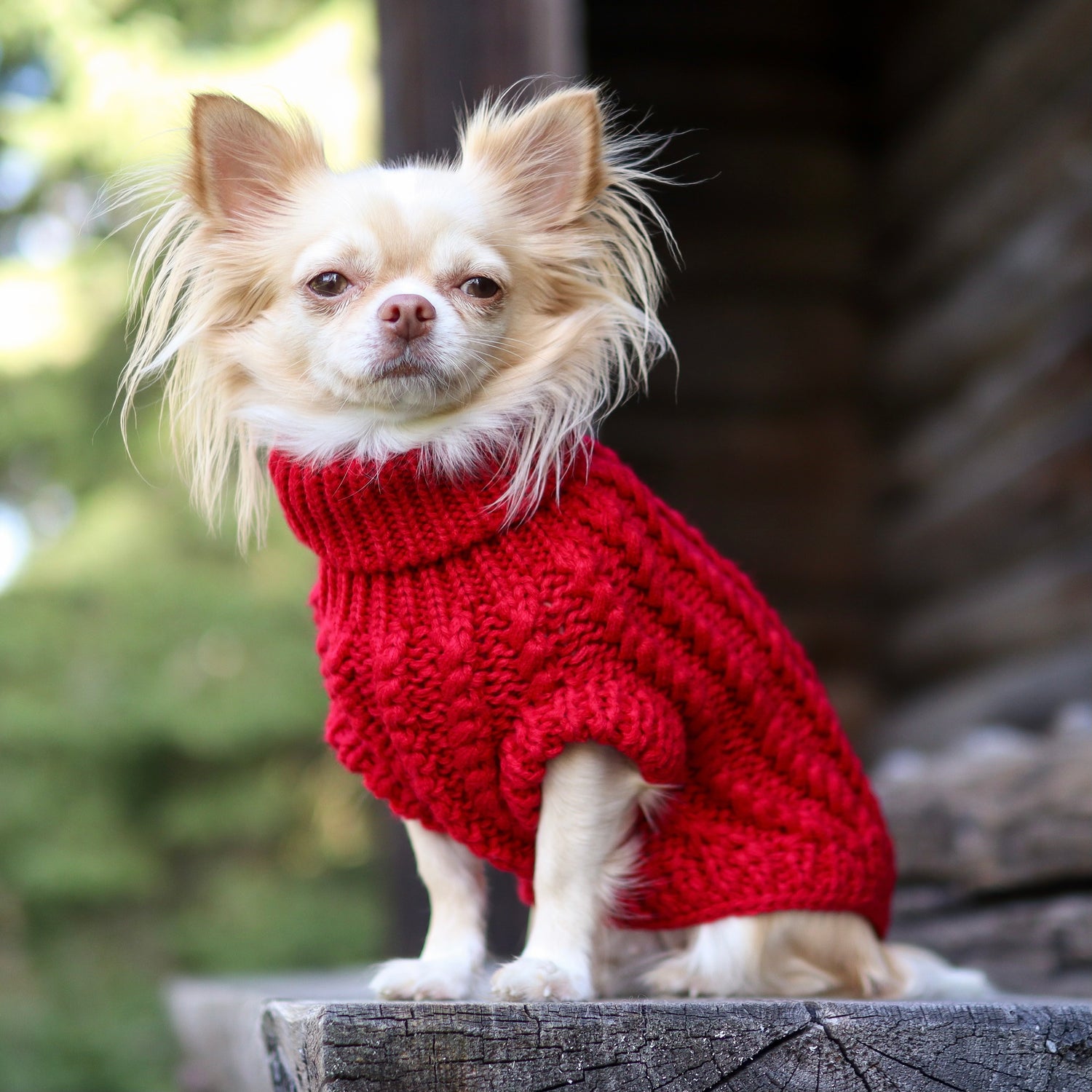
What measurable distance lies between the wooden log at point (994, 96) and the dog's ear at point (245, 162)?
358 cm

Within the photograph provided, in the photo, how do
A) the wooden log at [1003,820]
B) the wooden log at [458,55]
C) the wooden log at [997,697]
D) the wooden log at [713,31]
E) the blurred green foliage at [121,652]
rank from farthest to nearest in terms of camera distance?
the blurred green foliage at [121,652] → the wooden log at [713,31] → the wooden log at [997,697] → the wooden log at [458,55] → the wooden log at [1003,820]

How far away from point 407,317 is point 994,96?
166 inches

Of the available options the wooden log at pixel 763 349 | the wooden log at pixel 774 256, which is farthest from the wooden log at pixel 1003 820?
the wooden log at pixel 774 256

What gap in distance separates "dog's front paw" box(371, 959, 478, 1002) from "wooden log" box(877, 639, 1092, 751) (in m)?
3.09

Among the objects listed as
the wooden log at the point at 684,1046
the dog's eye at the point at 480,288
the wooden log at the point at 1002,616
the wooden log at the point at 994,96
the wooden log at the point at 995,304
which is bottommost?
the wooden log at the point at 684,1046

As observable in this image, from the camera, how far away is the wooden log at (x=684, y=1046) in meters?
1.46

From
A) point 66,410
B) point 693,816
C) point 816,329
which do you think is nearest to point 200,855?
point 66,410

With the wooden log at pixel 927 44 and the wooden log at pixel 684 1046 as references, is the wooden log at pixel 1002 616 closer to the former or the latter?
the wooden log at pixel 927 44

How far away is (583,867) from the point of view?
1.84 metres

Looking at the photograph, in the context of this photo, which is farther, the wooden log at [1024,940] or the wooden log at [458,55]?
the wooden log at [458,55]

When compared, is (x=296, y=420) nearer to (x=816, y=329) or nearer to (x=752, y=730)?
(x=752, y=730)

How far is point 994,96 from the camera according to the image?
5184mm

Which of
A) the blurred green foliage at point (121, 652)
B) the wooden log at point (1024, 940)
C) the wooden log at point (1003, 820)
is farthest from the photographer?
the blurred green foliage at point (121, 652)

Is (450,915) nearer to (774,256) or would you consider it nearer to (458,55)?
(458,55)
